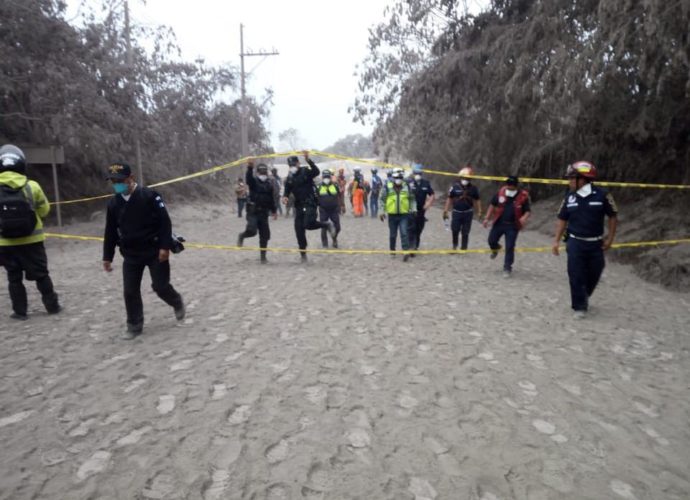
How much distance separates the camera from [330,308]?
23.1 feet

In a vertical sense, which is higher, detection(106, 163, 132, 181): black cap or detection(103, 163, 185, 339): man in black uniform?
detection(106, 163, 132, 181): black cap

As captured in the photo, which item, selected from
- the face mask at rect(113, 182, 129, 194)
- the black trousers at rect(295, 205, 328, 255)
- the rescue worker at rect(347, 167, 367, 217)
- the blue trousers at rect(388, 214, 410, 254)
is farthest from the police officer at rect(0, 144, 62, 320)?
the rescue worker at rect(347, 167, 367, 217)

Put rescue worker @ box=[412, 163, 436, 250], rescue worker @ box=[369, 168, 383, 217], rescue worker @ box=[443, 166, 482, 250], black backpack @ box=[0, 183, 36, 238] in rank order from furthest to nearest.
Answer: rescue worker @ box=[369, 168, 383, 217] < rescue worker @ box=[412, 163, 436, 250] < rescue worker @ box=[443, 166, 482, 250] < black backpack @ box=[0, 183, 36, 238]

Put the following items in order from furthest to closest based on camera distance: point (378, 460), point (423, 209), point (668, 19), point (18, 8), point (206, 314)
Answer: point (18, 8) < point (423, 209) < point (668, 19) < point (206, 314) < point (378, 460)

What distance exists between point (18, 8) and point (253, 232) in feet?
26.6

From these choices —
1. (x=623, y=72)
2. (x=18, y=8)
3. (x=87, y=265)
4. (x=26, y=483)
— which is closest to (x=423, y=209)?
(x=623, y=72)

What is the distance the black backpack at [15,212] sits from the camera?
6.25 metres

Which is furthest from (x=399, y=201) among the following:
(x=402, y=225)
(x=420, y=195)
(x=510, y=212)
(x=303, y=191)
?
(x=510, y=212)

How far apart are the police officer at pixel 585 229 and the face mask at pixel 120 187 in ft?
17.0

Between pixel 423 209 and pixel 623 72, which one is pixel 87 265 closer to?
pixel 423 209

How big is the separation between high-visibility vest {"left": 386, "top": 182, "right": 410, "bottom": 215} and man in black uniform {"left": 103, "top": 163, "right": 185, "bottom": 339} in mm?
5525

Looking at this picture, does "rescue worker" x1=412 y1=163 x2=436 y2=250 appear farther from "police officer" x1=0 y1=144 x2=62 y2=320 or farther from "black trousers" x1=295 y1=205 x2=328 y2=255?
"police officer" x1=0 y1=144 x2=62 y2=320

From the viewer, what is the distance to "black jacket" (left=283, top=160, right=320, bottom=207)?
10250mm

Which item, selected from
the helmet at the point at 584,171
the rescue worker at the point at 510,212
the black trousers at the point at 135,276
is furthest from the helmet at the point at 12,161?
the rescue worker at the point at 510,212
